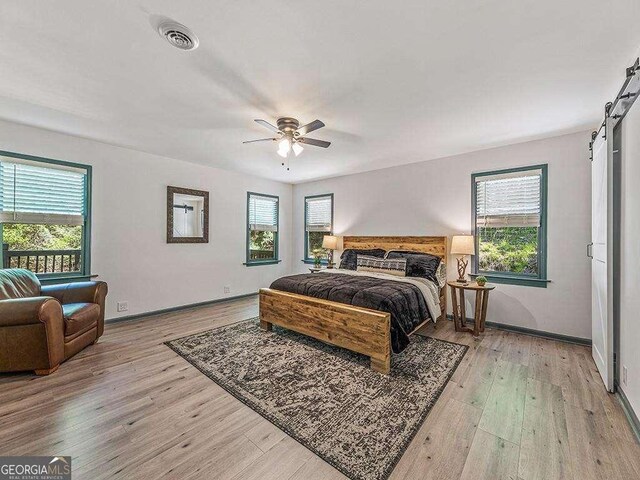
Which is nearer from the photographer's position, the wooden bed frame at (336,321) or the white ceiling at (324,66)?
the white ceiling at (324,66)

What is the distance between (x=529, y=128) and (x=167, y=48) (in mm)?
3799

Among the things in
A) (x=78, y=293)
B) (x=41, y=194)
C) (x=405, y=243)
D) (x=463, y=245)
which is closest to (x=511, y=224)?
(x=463, y=245)

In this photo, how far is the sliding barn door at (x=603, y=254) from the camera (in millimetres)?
2219

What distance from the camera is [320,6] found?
1.54m

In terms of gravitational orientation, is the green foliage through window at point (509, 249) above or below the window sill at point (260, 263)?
above

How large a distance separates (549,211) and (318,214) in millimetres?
4043

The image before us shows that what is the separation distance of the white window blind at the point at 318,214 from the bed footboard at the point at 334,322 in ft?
8.83

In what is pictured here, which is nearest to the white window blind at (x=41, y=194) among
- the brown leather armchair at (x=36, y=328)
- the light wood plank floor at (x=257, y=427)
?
the brown leather armchair at (x=36, y=328)

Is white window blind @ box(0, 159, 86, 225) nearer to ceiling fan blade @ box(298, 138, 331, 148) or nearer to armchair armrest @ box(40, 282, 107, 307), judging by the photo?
armchair armrest @ box(40, 282, 107, 307)

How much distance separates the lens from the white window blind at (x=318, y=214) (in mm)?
5992

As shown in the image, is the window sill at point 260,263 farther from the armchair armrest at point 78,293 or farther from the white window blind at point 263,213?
the armchair armrest at point 78,293

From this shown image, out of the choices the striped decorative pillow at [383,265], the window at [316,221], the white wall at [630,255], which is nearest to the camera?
the white wall at [630,255]
